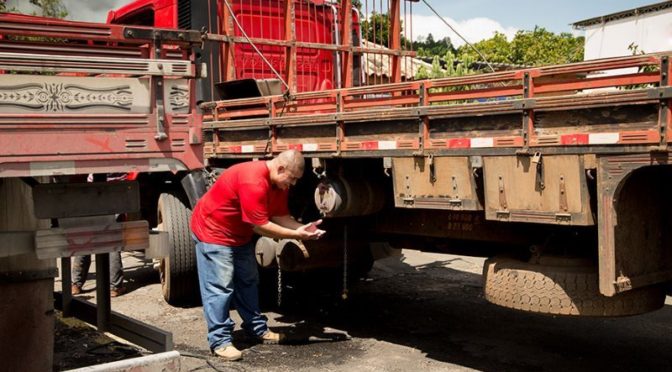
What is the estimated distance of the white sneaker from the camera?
15.9 feet

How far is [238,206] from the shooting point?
4.89 metres

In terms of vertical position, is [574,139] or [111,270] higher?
[574,139]

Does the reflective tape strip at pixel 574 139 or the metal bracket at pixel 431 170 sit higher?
the reflective tape strip at pixel 574 139

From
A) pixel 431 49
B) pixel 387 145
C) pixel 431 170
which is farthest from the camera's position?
pixel 431 49

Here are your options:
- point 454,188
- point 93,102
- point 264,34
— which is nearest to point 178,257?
point 264,34

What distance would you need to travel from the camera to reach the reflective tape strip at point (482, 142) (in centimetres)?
388

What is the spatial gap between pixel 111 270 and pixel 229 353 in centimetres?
268

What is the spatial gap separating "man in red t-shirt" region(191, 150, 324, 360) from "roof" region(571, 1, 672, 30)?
15967mm

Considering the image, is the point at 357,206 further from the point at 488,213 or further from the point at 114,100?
the point at 114,100

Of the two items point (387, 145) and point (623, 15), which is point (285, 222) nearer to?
point (387, 145)

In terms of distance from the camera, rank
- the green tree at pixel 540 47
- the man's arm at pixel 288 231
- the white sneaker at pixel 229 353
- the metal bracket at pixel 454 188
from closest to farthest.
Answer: the metal bracket at pixel 454 188, the man's arm at pixel 288 231, the white sneaker at pixel 229 353, the green tree at pixel 540 47

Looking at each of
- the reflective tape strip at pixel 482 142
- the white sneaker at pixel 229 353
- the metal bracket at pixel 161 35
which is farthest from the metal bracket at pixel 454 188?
the white sneaker at pixel 229 353

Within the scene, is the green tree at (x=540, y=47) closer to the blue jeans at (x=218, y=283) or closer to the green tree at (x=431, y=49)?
the green tree at (x=431, y=49)

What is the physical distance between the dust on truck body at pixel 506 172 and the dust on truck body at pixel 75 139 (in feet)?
4.65
